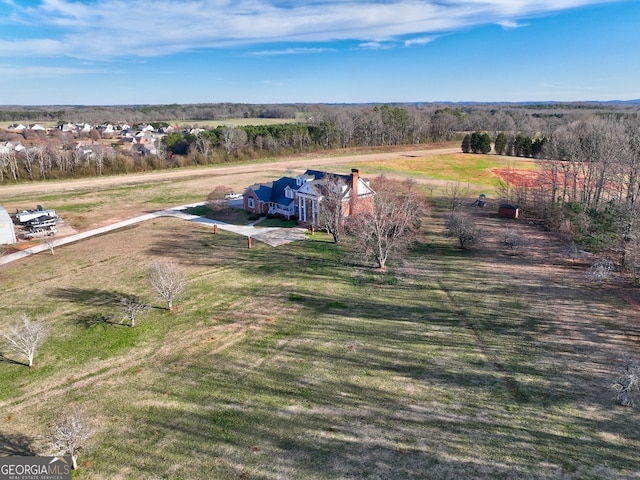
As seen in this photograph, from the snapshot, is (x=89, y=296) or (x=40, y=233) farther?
(x=40, y=233)

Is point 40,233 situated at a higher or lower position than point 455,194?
lower

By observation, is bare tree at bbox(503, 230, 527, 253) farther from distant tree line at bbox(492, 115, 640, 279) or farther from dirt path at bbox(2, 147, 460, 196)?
dirt path at bbox(2, 147, 460, 196)

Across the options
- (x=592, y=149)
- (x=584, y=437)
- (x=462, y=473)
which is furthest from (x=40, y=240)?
(x=592, y=149)

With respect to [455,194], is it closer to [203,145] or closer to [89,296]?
[89,296]

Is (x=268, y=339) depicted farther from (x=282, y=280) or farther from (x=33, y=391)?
(x=33, y=391)

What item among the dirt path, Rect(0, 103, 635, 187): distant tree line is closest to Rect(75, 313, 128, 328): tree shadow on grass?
the dirt path

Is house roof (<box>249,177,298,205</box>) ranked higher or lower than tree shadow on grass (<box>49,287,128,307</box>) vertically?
higher

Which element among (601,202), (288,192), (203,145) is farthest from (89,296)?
(203,145)

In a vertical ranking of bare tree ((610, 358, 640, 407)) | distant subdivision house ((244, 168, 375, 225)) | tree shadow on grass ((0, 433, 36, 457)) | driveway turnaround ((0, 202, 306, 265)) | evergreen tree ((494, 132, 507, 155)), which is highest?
evergreen tree ((494, 132, 507, 155))
